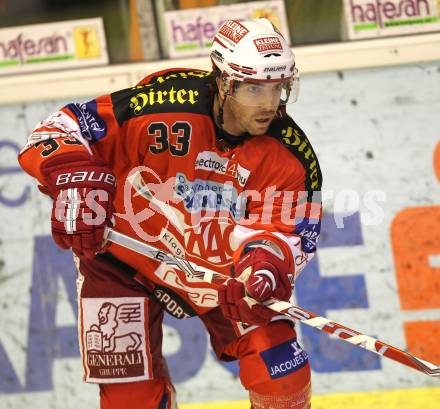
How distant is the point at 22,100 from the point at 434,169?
1.68 m

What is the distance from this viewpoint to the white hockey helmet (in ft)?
10.4

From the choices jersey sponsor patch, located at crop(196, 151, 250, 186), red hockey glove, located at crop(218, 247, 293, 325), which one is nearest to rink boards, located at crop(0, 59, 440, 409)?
jersey sponsor patch, located at crop(196, 151, 250, 186)

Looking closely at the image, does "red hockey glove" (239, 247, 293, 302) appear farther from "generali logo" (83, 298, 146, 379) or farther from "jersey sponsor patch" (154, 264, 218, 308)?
"generali logo" (83, 298, 146, 379)

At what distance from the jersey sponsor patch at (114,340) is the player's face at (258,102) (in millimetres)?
695

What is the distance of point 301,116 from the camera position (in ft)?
14.4

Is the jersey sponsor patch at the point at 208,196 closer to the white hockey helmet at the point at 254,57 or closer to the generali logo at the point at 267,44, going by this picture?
the white hockey helmet at the point at 254,57

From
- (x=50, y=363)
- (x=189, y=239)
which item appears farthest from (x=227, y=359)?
(x=50, y=363)

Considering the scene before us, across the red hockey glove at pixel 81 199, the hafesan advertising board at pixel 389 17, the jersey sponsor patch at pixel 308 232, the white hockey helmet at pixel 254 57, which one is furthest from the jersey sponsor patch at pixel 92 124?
the hafesan advertising board at pixel 389 17

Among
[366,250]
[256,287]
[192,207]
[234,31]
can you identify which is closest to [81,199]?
[192,207]

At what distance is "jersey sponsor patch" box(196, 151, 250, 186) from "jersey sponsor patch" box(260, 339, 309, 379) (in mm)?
504

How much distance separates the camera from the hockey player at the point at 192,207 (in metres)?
3.19

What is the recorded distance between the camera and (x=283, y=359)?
3.22 metres

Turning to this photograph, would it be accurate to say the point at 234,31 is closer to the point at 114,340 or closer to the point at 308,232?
the point at 308,232

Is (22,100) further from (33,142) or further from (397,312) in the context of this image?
(397,312)
